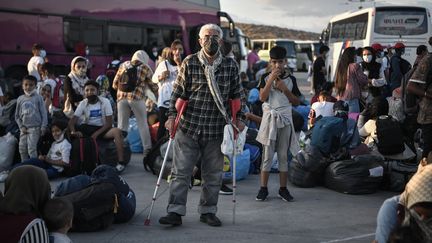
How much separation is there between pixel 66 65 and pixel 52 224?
1280 centimetres

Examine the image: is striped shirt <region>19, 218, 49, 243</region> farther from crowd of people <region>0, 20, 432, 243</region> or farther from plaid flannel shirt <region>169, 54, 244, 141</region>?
plaid flannel shirt <region>169, 54, 244, 141</region>

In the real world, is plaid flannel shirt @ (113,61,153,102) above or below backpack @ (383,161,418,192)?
above

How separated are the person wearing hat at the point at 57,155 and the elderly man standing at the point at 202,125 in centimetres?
264

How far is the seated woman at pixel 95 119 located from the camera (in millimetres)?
8422

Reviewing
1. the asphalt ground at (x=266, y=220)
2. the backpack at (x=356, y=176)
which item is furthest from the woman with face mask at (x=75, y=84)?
the backpack at (x=356, y=176)

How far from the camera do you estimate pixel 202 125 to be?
5754 mm

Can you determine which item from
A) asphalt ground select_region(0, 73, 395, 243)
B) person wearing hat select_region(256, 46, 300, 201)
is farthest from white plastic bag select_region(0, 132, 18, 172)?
person wearing hat select_region(256, 46, 300, 201)

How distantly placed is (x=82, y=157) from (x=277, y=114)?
109 inches

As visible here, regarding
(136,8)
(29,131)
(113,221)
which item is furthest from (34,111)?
(136,8)

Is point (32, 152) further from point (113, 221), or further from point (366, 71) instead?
point (366, 71)

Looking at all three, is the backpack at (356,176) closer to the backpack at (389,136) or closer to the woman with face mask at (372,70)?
the backpack at (389,136)

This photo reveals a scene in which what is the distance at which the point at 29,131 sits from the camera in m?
8.25

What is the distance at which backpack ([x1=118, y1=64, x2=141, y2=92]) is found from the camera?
9.00m

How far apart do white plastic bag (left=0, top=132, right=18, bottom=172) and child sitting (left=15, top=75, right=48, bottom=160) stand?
0.21 metres
